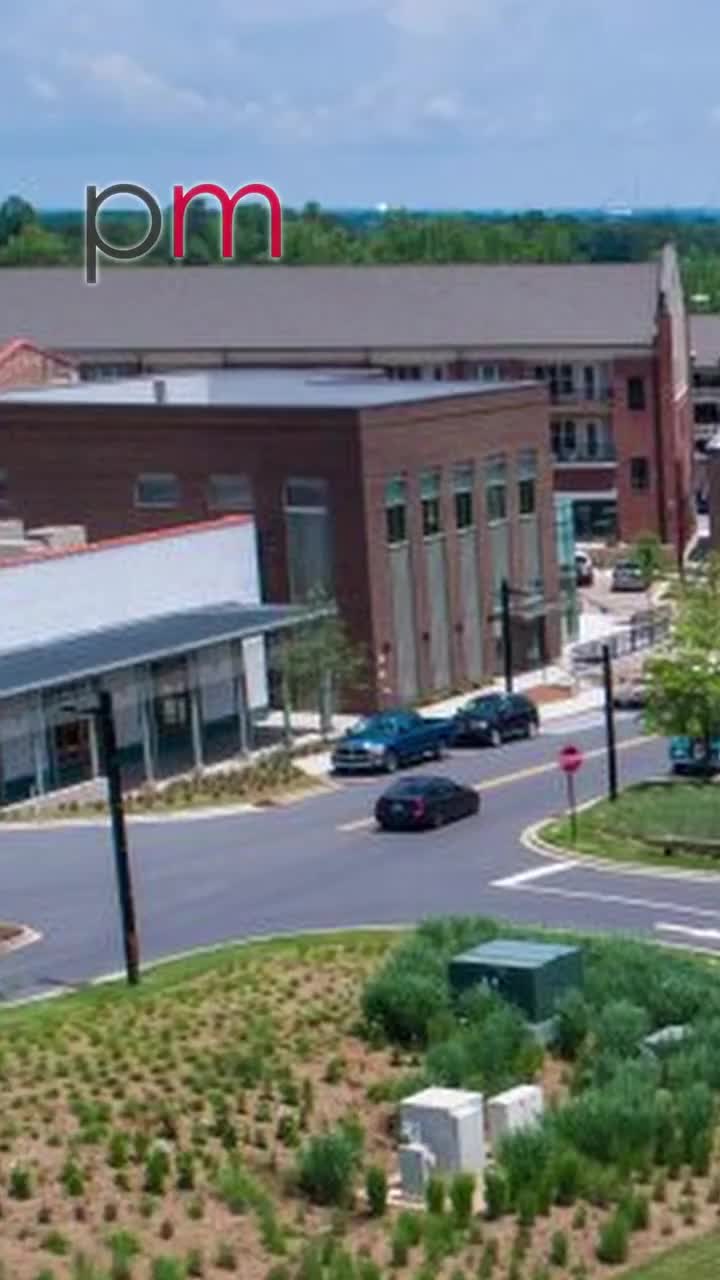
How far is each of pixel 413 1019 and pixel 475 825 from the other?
2238 centimetres

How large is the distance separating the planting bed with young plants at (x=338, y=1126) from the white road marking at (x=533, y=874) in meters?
10.7

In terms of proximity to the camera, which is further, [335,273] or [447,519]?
[335,273]

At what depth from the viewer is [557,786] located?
67375 millimetres

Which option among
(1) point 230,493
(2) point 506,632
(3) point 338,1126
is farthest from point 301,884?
(2) point 506,632

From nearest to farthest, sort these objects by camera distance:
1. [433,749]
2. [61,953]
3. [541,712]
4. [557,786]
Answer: [61,953] → [557,786] → [433,749] → [541,712]

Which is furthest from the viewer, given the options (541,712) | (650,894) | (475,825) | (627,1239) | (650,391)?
(650,391)

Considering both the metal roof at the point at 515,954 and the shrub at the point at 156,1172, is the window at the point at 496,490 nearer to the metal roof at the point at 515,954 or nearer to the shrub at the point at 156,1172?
the metal roof at the point at 515,954

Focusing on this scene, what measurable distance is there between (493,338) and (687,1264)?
8857cm

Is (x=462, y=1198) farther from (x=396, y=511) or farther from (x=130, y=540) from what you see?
(x=396, y=511)

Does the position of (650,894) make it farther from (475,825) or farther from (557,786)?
(557,786)

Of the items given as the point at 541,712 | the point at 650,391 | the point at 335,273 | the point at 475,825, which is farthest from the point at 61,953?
the point at 335,273

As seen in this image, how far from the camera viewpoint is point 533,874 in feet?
185

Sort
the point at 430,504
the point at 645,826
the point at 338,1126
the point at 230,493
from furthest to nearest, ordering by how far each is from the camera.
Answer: the point at 430,504 < the point at 230,493 < the point at 645,826 < the point at 338,1126

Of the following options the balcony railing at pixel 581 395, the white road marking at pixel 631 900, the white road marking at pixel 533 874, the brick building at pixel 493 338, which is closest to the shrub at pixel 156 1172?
the white road marking at pixel 631 900
